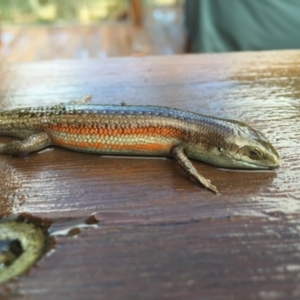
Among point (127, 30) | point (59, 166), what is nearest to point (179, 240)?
point (59, 166)

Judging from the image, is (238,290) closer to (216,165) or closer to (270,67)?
(216,165)

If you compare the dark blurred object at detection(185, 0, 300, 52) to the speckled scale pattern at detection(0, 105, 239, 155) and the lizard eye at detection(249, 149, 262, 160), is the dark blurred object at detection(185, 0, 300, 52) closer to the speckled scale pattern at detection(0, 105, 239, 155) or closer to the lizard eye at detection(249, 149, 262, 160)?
the speckled scale pattern at detection(0, 105, 239, 155)

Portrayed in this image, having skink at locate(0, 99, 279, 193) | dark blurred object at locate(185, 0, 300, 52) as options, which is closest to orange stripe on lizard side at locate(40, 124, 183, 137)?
skink at locate(0, 99, 279, 193)

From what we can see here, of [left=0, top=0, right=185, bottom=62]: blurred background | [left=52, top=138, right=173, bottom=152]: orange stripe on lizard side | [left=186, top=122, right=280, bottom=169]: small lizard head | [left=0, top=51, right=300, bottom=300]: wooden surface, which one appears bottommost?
[left=0, top=0, right=185, bottom=62]: blurred background

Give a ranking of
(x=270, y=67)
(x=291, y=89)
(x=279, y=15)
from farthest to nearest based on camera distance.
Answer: (x=279, y=15) < (x=270, y=67) < (x=291, y=89)

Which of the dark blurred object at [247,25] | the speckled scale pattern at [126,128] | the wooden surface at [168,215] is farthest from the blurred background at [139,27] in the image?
the speckled scale pattern at [126,128]

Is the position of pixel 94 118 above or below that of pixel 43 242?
above

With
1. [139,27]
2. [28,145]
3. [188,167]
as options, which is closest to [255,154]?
[188,167]

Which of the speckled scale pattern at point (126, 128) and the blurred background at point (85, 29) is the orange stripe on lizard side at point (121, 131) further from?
the blurred background at point (85, 29)

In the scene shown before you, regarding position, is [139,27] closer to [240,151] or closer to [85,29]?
[85,29]
